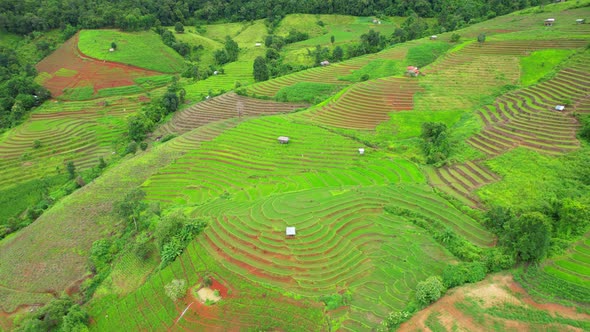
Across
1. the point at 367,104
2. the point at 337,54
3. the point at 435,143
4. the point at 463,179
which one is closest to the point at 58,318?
the point at 463,179

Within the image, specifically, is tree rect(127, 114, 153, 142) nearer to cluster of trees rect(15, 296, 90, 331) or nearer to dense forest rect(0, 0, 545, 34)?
cluster of trees rect(15, 296, 90, 331)

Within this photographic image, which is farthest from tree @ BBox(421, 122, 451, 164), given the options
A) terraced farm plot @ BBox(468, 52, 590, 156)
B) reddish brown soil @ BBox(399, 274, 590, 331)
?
reddish brown soil @ BBox(399, 274, 590, 331)

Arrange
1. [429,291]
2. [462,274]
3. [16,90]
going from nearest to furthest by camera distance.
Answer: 1. [429,291]
2. [462,274]
3. [16,90]

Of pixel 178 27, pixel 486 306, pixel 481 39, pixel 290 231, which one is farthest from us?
pixel 178 27

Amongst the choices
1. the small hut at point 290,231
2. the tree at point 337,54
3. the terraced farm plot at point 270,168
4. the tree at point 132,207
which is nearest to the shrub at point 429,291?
the small hut at point 290,231

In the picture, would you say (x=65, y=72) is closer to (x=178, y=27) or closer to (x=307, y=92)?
(x=178, y=27)

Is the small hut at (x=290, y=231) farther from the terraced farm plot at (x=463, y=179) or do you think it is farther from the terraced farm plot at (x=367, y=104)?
the terraced farm plot at (x=367, y=104)

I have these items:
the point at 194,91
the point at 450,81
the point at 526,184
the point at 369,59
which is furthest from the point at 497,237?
the point at 194,91

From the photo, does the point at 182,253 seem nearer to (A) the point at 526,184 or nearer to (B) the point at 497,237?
(B) the point at 497,237
